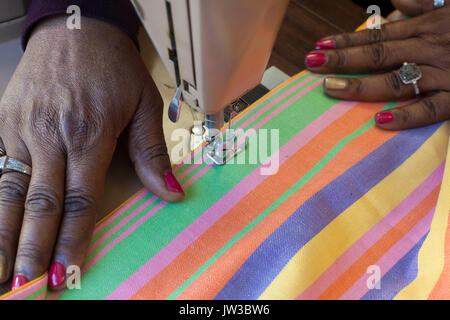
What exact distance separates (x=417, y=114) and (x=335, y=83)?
0.52ft

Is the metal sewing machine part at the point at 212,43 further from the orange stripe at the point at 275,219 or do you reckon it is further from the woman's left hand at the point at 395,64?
the woman's left hand at the point at 395,64

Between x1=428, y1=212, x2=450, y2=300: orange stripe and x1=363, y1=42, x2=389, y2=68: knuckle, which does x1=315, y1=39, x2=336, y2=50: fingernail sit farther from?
x1=428, y1=212, x2=450, y2=300: orange stripe

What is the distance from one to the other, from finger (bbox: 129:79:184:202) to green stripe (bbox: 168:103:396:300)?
4.2 inches

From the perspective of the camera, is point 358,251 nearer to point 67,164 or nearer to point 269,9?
point 269,9

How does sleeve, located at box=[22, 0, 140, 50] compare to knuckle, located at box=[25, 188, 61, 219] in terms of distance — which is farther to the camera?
sleeve, located at box=[22, 0, 140, 50]

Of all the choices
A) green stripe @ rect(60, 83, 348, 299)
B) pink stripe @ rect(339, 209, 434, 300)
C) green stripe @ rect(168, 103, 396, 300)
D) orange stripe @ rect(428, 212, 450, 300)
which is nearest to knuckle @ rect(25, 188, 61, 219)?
green stripe @ rect(60, 83, 348, 299)

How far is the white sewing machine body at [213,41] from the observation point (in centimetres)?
38

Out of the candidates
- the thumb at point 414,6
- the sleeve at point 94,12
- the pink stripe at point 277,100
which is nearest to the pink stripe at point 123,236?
the pink stripe at point 277,100

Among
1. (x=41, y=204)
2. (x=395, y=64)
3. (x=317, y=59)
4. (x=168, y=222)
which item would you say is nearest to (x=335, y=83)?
(x=317, y=59)

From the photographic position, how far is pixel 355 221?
0.55 m

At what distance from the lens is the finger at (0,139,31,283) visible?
51 cm

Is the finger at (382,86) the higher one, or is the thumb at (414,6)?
the thumb at (414,6)

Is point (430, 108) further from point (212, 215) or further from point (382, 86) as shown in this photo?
point (212, 215)

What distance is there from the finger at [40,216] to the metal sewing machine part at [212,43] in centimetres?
21
